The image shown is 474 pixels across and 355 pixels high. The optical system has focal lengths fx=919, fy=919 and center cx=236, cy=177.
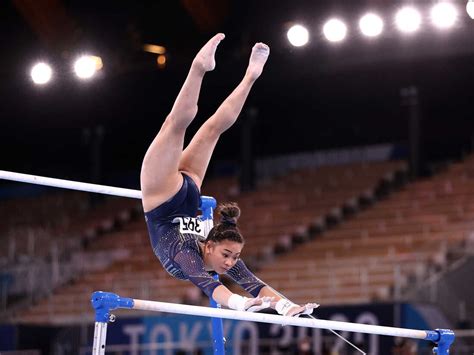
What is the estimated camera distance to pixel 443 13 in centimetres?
1246

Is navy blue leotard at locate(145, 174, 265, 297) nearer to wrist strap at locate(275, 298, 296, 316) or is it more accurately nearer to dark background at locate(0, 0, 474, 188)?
wrist strap at locate(275, 298, 296, 316)

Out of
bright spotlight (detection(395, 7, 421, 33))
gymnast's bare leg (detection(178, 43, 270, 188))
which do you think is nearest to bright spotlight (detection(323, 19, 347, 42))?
bright spotlight (detection(395, 7, 421, 33))

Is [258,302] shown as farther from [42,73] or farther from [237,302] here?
[42,73]

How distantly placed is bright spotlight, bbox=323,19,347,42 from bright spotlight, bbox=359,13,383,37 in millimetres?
300

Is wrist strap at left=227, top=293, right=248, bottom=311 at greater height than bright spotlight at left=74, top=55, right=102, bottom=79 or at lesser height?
lesser

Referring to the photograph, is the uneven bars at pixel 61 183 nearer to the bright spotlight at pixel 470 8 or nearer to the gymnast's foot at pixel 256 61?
the gymnast's foot at pixel 256 61

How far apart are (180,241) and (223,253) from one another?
0.27 meters

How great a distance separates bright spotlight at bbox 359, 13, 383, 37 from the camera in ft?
43.0

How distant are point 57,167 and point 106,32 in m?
7.22

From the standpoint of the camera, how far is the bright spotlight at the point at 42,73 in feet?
47.9

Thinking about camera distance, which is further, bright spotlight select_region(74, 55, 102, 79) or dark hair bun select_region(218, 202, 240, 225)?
bright spotlight select_region(74, 55, 102, 79)

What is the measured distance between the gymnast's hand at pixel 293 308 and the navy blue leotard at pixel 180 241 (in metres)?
0.48

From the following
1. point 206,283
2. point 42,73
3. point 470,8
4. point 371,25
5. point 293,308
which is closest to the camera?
point 293,308

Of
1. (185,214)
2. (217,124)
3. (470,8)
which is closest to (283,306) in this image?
(185,214)
